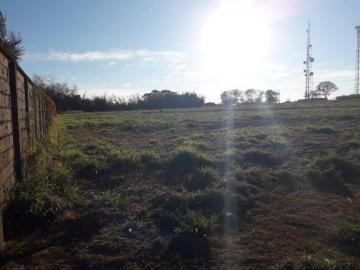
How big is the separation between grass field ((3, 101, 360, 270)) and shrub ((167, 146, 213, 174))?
0.02 metres

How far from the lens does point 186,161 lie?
753 centimetres

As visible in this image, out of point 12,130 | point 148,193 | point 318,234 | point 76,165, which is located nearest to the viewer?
point 318,234

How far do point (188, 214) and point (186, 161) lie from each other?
121 inches

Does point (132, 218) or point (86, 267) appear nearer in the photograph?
point (86, 267)

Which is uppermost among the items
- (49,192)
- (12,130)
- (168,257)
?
(12,130)

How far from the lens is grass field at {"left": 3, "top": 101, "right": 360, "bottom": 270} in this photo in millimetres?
3549

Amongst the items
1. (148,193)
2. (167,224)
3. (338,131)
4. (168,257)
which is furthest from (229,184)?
(338,131)

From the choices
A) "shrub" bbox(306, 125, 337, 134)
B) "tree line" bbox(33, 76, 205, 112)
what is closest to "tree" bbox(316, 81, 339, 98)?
"tree line" bbox(33, 76, 205, 112)

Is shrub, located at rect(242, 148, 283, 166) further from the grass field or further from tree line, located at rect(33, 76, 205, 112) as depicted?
tree line, located at rect(33, 76, 205, 112)

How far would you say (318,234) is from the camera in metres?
4.11

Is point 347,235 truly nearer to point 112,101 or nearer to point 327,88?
point 112,101

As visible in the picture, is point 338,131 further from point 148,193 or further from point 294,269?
point 294,269

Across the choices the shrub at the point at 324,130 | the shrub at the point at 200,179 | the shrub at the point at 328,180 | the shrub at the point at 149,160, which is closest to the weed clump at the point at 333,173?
the shrub at the point at 328,180

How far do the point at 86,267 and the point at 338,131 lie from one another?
35.8 feet
